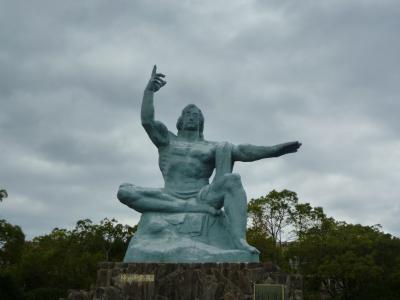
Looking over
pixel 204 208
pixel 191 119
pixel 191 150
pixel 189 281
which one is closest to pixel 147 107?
pixel 191 119

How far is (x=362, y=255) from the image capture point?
82.2 ft

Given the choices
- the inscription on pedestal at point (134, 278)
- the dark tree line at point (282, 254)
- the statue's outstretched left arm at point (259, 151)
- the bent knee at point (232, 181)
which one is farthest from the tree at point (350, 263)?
the inscription on pedestal at point (134, 278)

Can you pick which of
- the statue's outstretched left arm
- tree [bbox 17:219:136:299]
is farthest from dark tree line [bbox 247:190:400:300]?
the statue's outstretched left arm

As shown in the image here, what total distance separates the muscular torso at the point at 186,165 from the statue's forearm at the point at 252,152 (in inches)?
19.1

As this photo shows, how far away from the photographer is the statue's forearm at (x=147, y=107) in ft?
35.8

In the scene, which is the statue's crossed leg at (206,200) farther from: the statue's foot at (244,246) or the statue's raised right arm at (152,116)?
the statue's raised right arm at (152,116)

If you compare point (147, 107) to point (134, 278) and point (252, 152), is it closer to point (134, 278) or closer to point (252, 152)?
point (252, 152)

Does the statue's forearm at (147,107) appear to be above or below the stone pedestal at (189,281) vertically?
above

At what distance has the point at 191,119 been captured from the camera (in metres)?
11.6

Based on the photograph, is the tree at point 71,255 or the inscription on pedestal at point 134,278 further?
the tree at point 71,255

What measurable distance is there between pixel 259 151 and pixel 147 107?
2.19 m

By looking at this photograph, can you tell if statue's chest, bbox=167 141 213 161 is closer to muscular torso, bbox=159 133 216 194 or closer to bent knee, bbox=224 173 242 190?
muscular torso, bbox=159 133 216 194

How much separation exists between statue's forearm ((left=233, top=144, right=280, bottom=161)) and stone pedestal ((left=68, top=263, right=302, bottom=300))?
8.05ft

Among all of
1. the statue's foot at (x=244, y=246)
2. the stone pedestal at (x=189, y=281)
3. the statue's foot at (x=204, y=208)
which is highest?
the statue's foot at (x=204, y=208)
